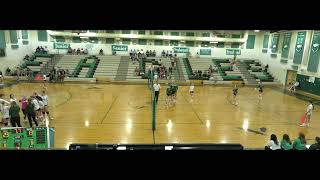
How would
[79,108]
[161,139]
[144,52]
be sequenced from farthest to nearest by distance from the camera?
[144,52]
[79,108]
[161,139]

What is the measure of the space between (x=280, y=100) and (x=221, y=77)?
34.6 feet

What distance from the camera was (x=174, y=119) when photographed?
12898 millimetres

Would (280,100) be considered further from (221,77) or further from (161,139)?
(161,139)

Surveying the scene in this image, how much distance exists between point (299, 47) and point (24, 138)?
80.3 ft

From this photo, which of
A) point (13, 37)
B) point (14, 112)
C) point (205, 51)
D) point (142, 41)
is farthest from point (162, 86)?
point (13, 37)

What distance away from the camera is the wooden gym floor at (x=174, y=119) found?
33.6 ft

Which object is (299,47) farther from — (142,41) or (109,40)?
(109,40)

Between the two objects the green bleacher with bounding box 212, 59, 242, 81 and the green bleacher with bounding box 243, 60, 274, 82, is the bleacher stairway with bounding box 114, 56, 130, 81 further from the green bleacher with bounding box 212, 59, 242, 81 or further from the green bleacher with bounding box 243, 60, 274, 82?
the green bleacher with bounding box 243, 60, 274, 82

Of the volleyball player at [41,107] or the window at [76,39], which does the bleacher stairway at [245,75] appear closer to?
the window at [76,39]

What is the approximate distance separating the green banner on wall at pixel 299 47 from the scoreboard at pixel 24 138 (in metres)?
23.4
